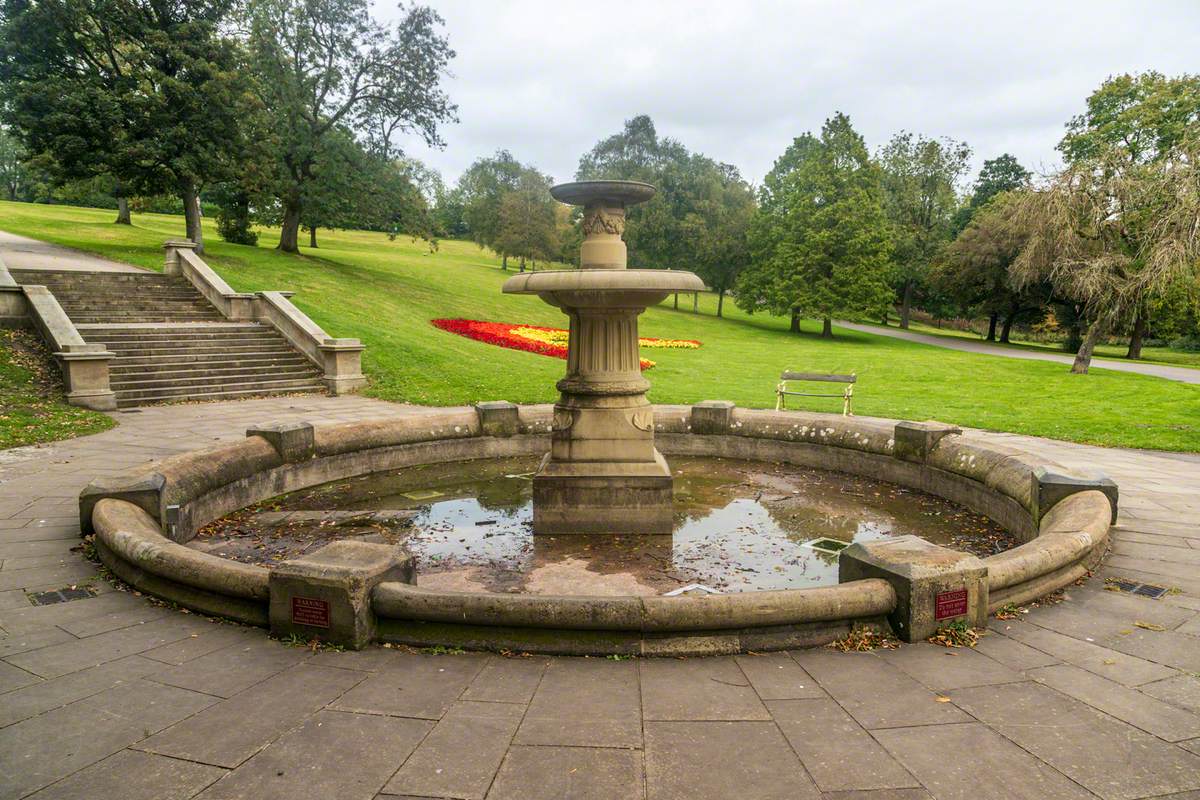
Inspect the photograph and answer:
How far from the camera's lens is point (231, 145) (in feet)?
87.9

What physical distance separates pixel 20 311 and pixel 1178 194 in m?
30.1

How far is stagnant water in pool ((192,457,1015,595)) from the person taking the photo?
5.72 meters

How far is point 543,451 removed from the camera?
9891 millimetres

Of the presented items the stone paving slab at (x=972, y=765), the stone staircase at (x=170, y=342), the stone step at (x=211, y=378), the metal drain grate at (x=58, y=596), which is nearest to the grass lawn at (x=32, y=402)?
the stone staircase at (x=170, y=342)

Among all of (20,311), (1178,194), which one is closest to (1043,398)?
(1178,194)

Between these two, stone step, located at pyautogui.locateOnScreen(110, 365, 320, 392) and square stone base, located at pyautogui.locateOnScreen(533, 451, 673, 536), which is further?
stone step, located at pyautogui.locateOnScreen(110, 365, 320, 392)

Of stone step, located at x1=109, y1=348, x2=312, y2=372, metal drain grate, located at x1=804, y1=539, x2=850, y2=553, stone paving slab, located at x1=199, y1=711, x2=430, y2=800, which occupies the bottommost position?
metal drain grate, located at x1=804, y1=539, x2=850, y2=553

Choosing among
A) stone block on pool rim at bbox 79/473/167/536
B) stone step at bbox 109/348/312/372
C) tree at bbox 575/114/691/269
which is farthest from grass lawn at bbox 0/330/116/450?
Result: tree at bbox 575/114/691/269

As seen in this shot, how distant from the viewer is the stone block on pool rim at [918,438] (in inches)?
320

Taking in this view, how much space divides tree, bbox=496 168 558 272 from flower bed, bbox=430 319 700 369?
2521 centimetres

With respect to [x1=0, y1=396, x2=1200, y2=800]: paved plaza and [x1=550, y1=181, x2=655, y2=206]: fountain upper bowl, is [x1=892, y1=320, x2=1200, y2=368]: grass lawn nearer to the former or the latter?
[x1=550, y1=181, x2=655, y2=206]: fountain upper bowl

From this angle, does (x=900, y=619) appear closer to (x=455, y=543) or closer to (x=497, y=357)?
(x=455, y=543)

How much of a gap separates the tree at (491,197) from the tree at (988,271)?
1323 inches

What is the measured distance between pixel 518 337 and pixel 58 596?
22.5 m
